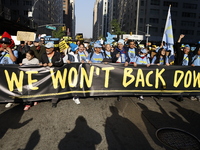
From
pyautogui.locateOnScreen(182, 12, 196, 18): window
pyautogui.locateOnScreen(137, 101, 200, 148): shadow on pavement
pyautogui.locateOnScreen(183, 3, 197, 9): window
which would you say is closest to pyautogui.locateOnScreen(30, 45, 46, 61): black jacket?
pyautogui.locateOnScreen(137, 101, 200, 148): shadow on pavement

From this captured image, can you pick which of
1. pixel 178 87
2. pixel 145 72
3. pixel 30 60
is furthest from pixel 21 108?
pixel 178 87

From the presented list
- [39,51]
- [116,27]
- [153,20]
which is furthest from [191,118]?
[116,27]

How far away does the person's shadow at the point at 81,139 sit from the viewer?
3262mm

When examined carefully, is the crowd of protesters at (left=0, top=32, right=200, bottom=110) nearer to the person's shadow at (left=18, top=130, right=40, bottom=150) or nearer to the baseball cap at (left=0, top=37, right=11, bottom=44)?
the baseball cap at (left=0, top=37, right=11, bottom=44)

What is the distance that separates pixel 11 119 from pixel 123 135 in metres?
2.81

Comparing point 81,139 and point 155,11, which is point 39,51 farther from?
point 155,11

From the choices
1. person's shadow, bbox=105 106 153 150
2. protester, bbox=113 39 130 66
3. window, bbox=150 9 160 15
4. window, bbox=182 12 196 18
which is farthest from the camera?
window, bbox=182 12 196 18

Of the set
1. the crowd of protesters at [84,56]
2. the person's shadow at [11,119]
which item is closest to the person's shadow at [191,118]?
the crowd of protesters at [84,56]

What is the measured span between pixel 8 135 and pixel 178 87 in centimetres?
542

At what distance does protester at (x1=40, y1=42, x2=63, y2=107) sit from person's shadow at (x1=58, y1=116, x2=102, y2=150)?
5.48ft

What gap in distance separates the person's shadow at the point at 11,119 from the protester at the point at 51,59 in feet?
3.26

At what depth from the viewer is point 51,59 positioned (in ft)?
17.3

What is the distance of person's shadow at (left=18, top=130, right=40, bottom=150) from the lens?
3199mm

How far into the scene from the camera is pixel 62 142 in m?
3.39
